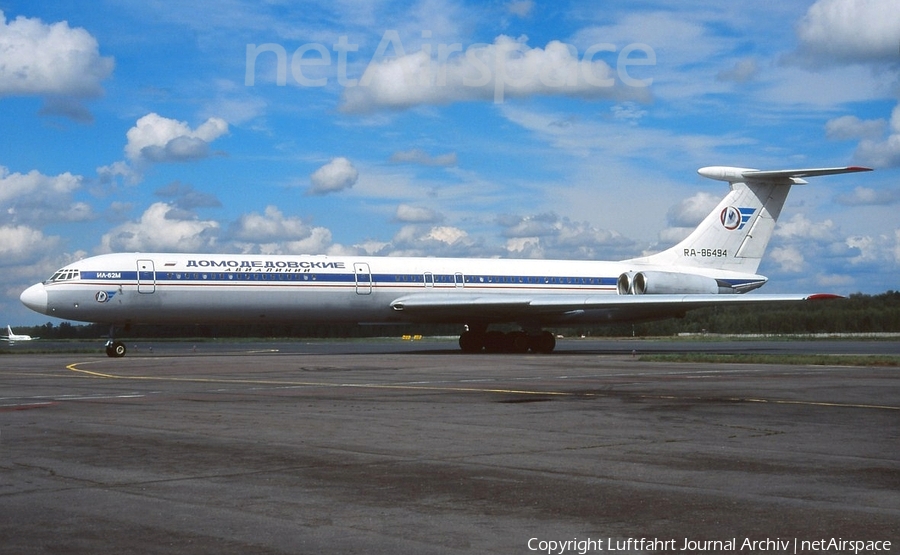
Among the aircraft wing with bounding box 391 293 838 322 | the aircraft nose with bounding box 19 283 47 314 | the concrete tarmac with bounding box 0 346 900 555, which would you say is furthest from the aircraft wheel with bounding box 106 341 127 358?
the concrete tarmac with bounding box 0 346 900 555

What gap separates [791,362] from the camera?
1070 inches

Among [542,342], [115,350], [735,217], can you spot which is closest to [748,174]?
[735,217]

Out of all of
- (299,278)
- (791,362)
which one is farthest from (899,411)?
(299,278)

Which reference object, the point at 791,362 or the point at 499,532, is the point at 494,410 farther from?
the point at 791,362

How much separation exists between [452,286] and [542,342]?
437cm

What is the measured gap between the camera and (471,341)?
4088 centimetres

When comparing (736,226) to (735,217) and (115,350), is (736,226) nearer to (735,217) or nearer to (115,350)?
(735,217)

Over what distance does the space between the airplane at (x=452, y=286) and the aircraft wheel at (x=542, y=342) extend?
4 centimetres

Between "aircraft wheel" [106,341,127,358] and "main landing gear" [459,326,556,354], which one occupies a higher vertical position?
"aircraft wheel" [106,341,127,358]

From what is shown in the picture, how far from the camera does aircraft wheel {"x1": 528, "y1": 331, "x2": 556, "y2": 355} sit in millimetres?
39719

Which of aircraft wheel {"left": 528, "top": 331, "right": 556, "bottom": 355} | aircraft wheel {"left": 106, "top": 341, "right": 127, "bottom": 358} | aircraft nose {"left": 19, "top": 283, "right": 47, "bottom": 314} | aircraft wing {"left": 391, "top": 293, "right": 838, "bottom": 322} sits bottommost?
aircraft wheel {"left": 528, "top": 331, "right": 556, "bottom": 355}

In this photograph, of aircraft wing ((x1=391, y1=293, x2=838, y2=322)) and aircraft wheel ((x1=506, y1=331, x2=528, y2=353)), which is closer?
aircraft wing ((x1=391, y1=293, x2=838, y2=322))

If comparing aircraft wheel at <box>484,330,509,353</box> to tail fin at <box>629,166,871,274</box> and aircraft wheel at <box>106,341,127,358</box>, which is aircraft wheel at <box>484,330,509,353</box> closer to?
tail fin at <box>629,166,871,274</box>

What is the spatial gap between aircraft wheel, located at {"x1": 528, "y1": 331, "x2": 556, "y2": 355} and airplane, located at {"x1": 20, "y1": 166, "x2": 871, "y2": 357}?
4cm
